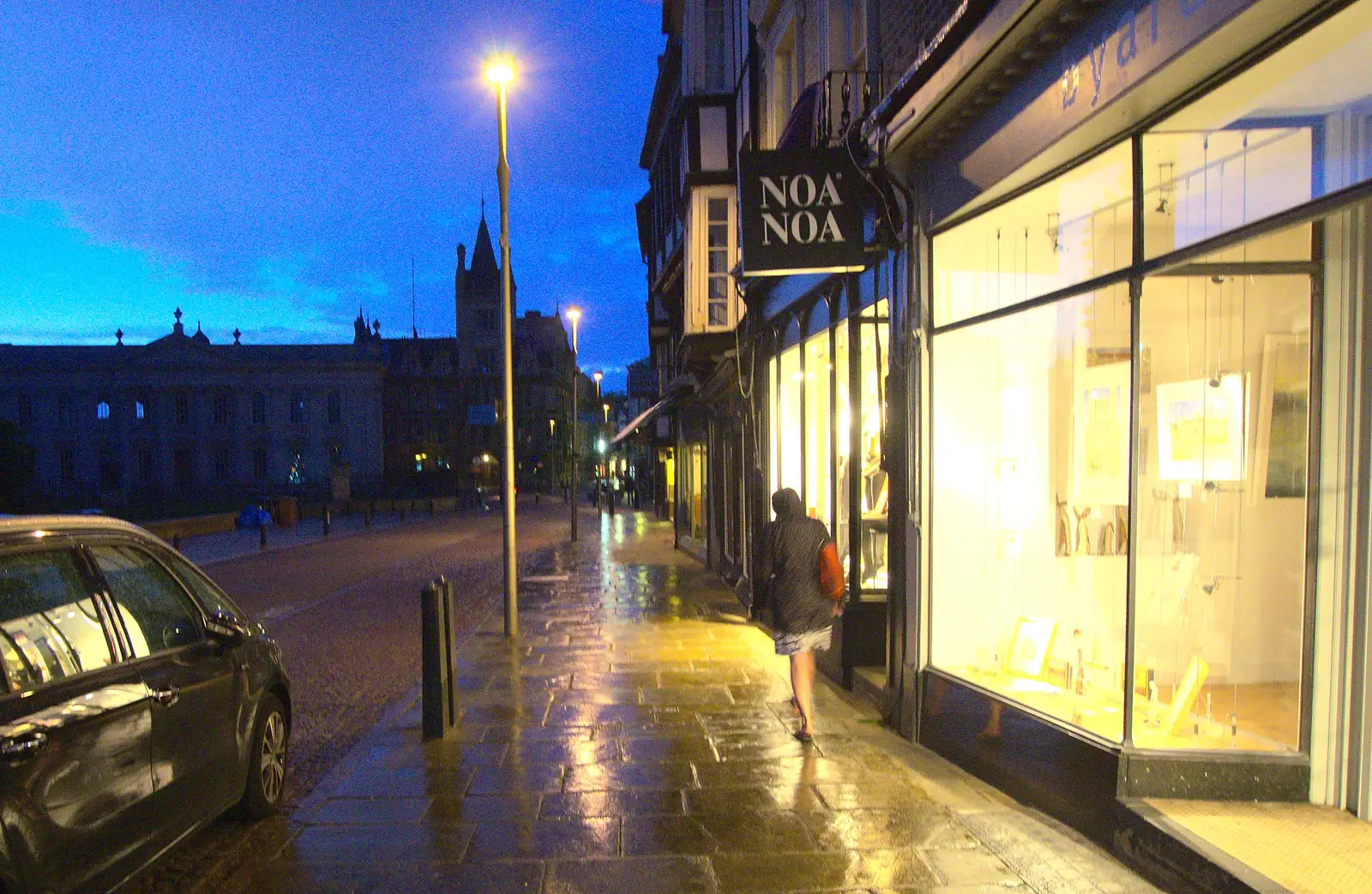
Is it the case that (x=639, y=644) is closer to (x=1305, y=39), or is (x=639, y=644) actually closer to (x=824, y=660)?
(x=824, y=660)

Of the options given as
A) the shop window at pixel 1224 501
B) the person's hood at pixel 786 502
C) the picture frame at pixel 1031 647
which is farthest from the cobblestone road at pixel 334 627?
the shop window at pixel 1224 501

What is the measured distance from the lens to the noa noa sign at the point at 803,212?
7.57m

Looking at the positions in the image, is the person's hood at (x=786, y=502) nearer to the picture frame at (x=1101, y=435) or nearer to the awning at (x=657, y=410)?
the picture frame at (x=1101, y=435)

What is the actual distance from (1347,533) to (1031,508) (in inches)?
79.1

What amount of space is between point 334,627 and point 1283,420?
11287mm

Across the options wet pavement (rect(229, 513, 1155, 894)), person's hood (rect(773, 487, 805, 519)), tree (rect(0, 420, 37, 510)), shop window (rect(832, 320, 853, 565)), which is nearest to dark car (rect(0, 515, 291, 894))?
wet pavement (rect(229, 513, 1155, 894))

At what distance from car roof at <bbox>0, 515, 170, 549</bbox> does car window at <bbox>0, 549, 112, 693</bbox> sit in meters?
0.09

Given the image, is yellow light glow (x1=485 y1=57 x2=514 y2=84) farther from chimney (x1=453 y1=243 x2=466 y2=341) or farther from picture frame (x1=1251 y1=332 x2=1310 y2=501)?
chimney (x1=453 y1=243 x2=466 y2=341)

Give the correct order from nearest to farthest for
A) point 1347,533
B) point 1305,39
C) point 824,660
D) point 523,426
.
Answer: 1. point 1305,39
2. point 1347,533
3. point 824,660
4. point 523,426

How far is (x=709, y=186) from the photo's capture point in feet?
47.5

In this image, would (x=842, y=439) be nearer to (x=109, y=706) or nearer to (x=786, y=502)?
(x=786, y=502)

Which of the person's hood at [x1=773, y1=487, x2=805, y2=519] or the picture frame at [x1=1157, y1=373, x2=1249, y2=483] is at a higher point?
the picture frame at [x1=1157, y1=373, x2=1249, y2=483]

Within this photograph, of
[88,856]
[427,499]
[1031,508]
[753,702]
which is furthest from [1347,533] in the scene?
[427,499]

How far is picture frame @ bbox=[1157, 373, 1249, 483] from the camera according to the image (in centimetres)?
506
